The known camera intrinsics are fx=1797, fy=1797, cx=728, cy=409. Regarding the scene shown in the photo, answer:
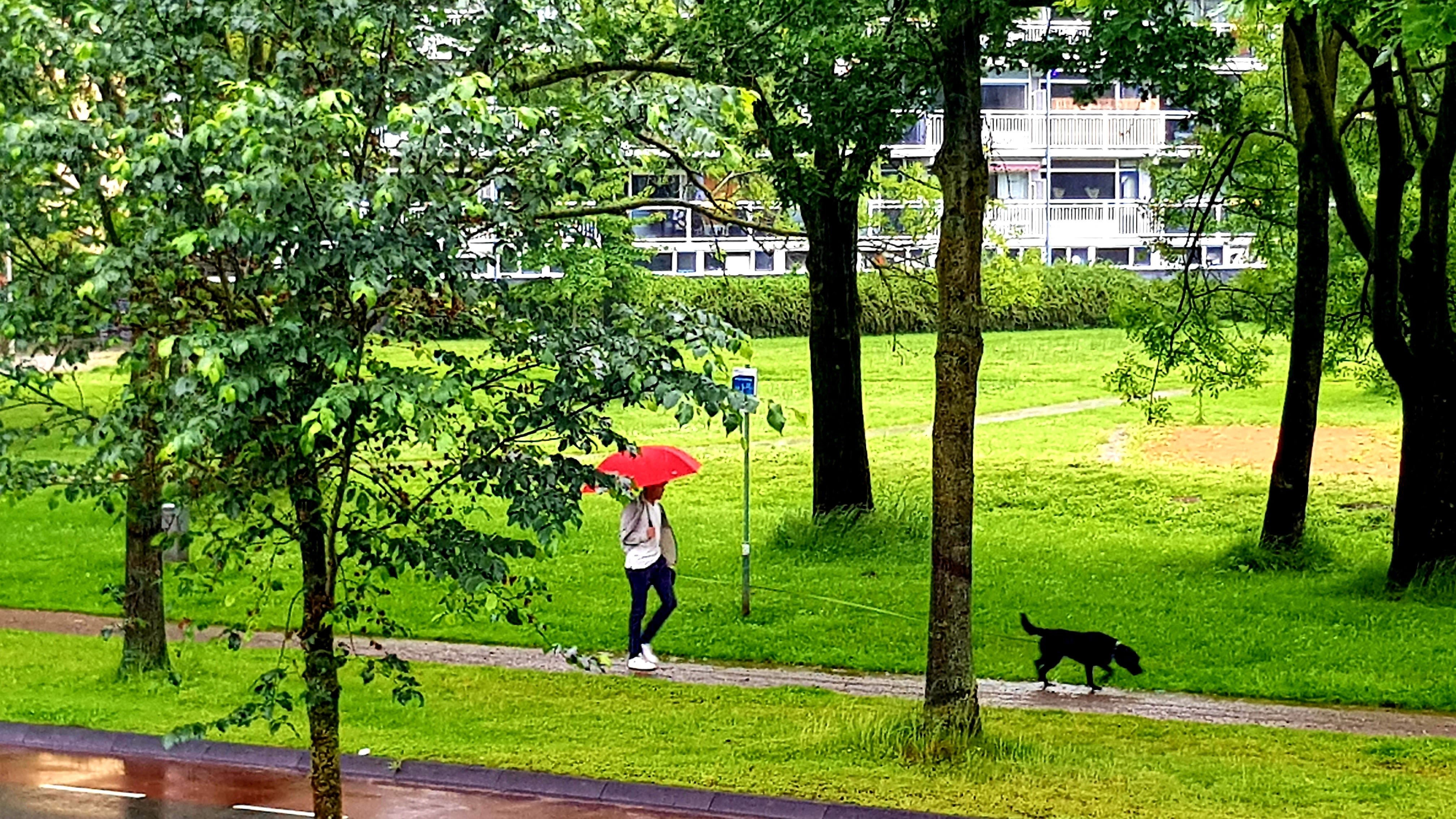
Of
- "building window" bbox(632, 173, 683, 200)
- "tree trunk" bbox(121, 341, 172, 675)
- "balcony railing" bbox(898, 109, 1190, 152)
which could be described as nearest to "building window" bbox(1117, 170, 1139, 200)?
"balcony railing" bbox(898, 109, 1190, 152)

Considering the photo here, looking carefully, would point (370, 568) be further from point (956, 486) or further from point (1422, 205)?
point (1422, 205)

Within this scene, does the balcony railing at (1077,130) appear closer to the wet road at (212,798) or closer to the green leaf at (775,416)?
the wet road at (212,798)

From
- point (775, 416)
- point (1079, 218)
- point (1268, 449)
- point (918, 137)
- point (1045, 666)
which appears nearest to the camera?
point (775, 416)

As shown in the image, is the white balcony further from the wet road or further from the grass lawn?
the wet road

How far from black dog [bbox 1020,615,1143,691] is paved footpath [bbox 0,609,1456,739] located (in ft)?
1.08

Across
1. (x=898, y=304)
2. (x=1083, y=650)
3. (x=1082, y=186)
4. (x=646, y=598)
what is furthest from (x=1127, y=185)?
(x=1083, y=650)

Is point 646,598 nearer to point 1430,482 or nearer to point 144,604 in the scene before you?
point 144,604

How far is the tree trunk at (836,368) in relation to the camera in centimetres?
2250

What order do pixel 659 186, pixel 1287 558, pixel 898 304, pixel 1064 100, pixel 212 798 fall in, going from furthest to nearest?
pixel 1064 100 < pixel 898 304 < pixel 1287 558 < pixel 659 186 < pixel 212 798

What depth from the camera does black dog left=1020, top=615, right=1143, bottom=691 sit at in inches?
572

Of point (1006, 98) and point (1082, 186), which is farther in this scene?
point (1082, 186)

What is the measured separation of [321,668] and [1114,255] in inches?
2144

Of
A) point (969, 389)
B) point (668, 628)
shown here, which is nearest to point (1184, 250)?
point (668, 628)

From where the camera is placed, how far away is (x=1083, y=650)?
47.6 feet
